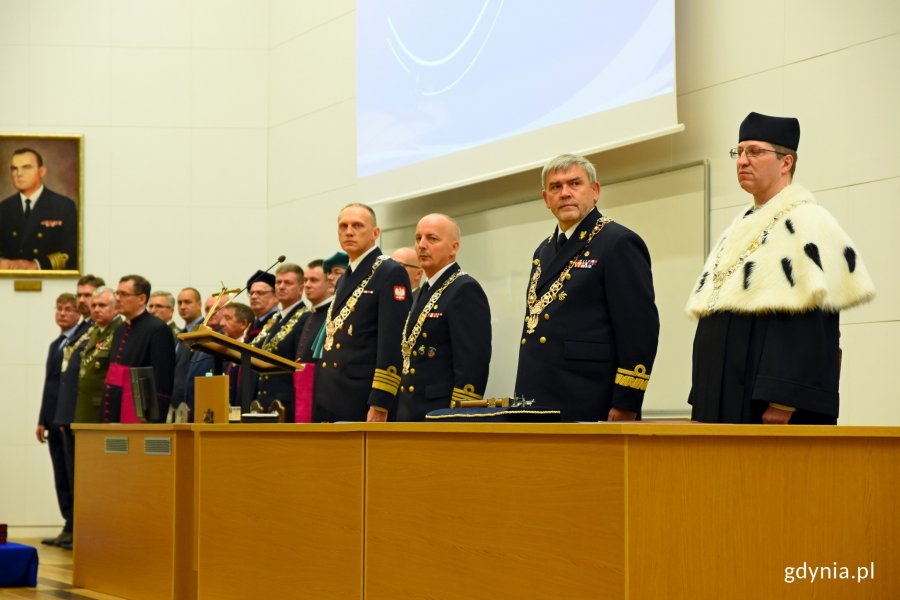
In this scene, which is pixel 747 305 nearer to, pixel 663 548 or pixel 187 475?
pixel 663 548

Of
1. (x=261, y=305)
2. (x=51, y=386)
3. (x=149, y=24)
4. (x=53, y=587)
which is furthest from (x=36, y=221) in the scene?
(x=53, y=587)

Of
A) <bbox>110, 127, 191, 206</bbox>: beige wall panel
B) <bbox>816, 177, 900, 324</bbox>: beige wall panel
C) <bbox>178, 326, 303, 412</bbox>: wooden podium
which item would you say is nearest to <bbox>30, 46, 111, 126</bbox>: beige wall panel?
<bbox>110, 127, 191, 206</bbox>: beige wall panel

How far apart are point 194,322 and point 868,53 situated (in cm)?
475

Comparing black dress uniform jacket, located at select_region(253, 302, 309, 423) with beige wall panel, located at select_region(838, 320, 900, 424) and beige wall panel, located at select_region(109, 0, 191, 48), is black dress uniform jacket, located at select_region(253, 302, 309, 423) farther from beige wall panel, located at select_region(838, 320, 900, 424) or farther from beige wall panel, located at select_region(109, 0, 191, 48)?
beige wall panel, located at select_region(109, 0, 191, 48)

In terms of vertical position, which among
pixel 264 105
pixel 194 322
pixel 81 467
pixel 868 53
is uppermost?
pixel 264 105

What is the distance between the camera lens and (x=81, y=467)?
5.21 metres

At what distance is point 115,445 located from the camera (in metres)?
4.85

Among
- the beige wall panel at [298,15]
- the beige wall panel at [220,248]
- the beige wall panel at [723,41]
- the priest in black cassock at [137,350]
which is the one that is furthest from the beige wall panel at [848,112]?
the beige wall panel at [220,248]

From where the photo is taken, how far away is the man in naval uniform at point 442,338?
4.32 metres

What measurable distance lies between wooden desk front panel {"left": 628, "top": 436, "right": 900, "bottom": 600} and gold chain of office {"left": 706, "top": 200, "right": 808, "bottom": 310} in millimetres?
670

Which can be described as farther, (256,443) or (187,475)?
(187,475)

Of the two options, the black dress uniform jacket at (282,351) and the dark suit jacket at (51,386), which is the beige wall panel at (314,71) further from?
the black dress uniform jacket at (282,351)

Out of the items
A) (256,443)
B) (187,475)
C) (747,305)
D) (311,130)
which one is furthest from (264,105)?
(747,305)

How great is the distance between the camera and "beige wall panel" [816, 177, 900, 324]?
4336 millimetres
